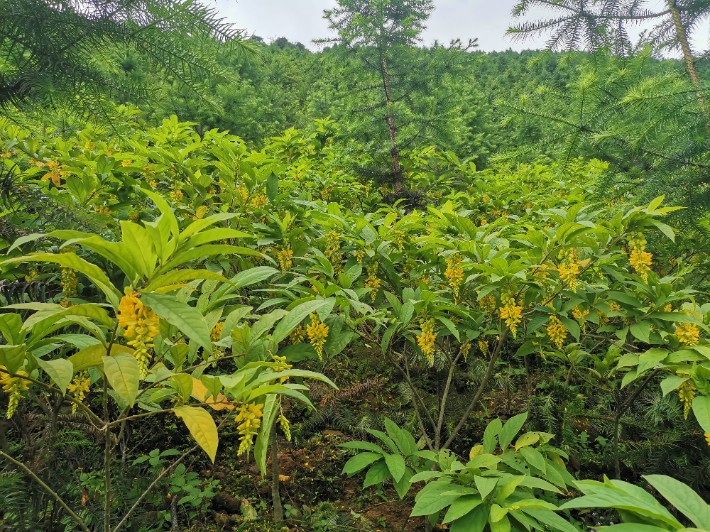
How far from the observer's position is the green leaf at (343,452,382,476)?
159 cm

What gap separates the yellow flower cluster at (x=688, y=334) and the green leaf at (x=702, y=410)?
0.90 ft

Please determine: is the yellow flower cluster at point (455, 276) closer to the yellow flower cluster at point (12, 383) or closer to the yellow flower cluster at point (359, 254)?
the yellow flower cluster at point (359, 254)

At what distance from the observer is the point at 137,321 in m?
0.80

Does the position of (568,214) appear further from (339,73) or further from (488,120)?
(488,120)

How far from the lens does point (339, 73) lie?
20.2ft

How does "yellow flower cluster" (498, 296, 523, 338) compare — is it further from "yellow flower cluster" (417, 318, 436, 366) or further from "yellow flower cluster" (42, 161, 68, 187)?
"yellow flower cluster" (42, 161, 68, 187)

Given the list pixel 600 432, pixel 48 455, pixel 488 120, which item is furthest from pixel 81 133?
pixel 488 120

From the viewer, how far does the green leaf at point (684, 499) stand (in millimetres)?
768

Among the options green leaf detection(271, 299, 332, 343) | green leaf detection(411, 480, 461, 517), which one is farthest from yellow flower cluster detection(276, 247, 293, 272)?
green leaf detection(411, 480, 461, 517)

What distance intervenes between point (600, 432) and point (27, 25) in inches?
138

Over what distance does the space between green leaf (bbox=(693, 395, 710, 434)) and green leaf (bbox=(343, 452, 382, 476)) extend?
3.48 ft

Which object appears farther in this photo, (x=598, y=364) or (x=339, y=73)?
(x=339, y=73)

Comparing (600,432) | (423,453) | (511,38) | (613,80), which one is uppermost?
(511,38)

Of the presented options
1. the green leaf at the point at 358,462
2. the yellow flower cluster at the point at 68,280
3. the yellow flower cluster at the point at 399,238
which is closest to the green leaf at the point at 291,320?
the green leaf at the point at 358,462
